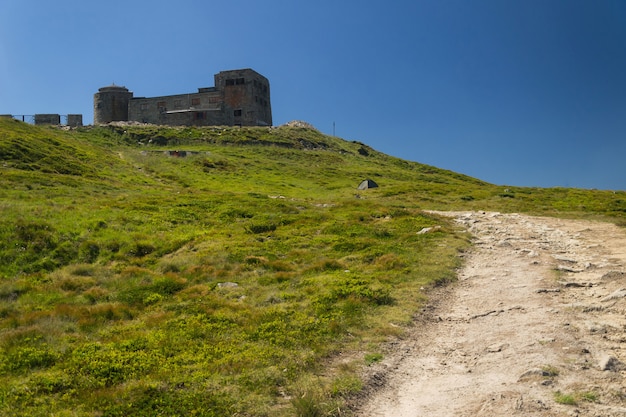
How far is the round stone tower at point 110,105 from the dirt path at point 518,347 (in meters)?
106

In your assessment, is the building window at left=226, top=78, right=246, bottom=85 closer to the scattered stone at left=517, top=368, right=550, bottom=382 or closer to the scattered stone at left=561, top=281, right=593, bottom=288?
the scattered stone at left=561, top=281, right=593, bottom=288

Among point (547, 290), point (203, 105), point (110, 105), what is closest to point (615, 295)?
point (547, 290)

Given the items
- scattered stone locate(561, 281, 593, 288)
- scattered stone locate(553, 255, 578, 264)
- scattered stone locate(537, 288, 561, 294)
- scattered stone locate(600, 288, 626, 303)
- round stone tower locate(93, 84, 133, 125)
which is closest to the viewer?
scattered stone locate(600, 288, 626, 303)

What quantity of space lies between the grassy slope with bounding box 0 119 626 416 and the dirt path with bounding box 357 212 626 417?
1.12 metres

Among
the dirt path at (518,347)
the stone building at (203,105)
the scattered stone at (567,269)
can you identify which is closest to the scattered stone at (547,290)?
the dirt path at (518,347)

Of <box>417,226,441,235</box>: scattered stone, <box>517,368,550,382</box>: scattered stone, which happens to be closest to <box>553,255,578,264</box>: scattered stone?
<box>417,226,441,235</box>: scattered stone

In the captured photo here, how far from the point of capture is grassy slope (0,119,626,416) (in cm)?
965

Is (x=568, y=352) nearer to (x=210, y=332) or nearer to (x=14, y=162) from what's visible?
(x=210, y=332)

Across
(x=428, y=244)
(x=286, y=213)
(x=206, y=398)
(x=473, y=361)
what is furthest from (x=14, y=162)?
(x=473, y=361)

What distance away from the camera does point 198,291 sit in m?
16.8

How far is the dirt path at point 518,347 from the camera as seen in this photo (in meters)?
8.70

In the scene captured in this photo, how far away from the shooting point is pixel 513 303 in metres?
14.1

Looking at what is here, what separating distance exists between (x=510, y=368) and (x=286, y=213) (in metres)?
24.3

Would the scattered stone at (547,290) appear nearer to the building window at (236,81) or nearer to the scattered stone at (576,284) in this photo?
the scattered stone at (576,284)
